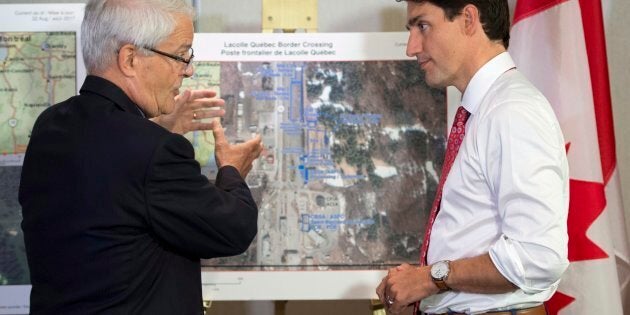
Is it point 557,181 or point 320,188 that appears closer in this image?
point 557,181

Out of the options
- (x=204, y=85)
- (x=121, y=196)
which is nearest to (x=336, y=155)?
(x=204, y=85)

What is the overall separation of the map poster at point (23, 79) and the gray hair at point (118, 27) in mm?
919

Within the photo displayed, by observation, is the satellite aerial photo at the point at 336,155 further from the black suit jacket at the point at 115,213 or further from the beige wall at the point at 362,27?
the black suit jacket at the point at 115,213

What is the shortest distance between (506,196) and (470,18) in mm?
474

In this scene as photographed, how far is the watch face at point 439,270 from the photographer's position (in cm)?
165

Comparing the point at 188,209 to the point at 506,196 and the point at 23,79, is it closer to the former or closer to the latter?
the point at 506,196

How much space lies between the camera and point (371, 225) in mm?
2412

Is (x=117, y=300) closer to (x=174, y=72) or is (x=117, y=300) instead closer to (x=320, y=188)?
(x=174, y=72)

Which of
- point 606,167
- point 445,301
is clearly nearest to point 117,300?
point 445,301

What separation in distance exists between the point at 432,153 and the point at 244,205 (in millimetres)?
960

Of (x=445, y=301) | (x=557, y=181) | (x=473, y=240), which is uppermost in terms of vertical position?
(x=557, y=181)

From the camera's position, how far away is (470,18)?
180 centimetres

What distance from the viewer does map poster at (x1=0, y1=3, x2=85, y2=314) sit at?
2.51m

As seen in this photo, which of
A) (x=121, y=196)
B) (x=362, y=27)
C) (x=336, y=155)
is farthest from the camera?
(x=362, y=27)
